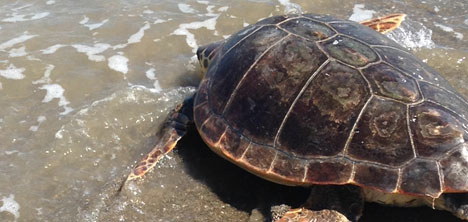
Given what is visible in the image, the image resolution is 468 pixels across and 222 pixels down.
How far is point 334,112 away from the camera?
9.46 feet

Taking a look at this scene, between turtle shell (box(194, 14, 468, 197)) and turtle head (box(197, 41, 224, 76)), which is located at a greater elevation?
turtle shell (box(194, 14, 468, 197))

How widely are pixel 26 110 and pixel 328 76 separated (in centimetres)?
280

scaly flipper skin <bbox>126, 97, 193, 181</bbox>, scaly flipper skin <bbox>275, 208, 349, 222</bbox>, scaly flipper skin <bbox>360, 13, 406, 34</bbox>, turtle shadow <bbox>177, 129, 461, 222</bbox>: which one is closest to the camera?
scaly flipper skin <bbox>275, 208, 349, 222</bbox>

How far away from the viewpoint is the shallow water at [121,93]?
10.5 feet

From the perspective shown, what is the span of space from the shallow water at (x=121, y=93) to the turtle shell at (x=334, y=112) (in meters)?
0.41

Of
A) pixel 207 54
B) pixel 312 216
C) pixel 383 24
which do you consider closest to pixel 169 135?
pixel 207 54

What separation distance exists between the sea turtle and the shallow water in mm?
275

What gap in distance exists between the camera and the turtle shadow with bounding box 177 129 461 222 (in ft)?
9.79

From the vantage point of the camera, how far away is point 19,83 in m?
4.49

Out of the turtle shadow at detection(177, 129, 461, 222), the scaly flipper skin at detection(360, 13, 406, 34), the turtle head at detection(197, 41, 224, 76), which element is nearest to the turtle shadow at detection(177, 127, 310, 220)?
the turtle shadow at detection(177, 129, 461, 222)

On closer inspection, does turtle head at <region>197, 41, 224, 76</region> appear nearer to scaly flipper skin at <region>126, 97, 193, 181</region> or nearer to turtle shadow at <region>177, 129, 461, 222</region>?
scaly flipper skin at <region>126, 97, 193, 181</region>

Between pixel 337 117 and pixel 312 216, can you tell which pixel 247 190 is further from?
pixel 337 117

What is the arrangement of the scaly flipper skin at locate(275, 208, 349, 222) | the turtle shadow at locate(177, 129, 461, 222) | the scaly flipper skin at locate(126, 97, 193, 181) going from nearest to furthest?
1. the scaly flipper skin at locate(275, 208, 349, 222)
2. the turtle shadow at locate(177, 129, 461, 222)
3. the scaly flipper skin at locate(126, 97, 193, 181)

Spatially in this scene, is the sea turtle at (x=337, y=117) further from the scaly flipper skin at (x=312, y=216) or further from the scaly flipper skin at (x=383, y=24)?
the scaly flipper skin at (x=383, y=24)
